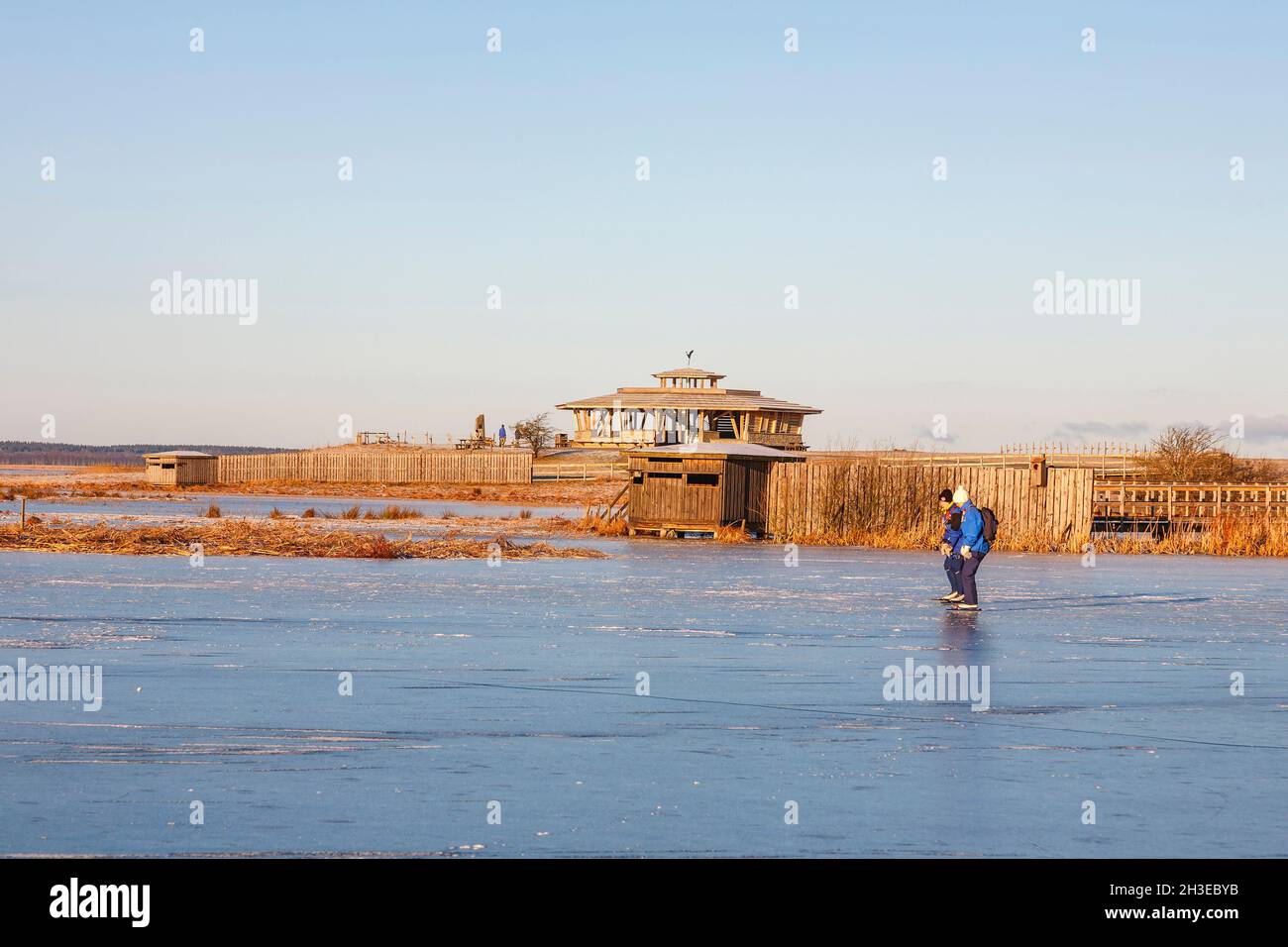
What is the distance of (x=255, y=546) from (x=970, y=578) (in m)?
16.1

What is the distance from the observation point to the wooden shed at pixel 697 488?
39031 mm

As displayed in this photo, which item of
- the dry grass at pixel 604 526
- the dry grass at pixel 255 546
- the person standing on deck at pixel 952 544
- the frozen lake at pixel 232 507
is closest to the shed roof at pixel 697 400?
the frozen lake at pixel 232 507

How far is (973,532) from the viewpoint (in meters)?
19.7

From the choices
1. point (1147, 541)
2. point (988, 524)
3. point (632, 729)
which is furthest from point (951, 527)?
point (1147, 541)

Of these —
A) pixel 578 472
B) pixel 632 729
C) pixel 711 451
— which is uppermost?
pixel 578 472

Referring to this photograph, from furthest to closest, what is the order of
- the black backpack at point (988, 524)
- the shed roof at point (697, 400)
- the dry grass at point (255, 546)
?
the shed roof at point (697, 400)
the dry grass at point (255, 546)
the black backpack at point (988, 524)

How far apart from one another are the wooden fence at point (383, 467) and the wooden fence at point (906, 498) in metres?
51.0

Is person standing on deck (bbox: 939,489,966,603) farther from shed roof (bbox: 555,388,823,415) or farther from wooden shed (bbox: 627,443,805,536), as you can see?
shed roof (bbox: 555,388,823,415)
